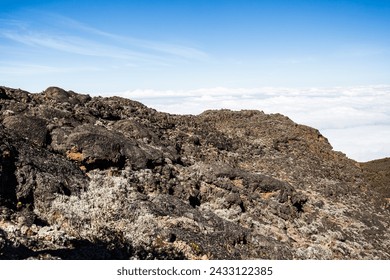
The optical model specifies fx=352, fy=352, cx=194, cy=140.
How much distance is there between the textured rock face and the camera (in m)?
10.6

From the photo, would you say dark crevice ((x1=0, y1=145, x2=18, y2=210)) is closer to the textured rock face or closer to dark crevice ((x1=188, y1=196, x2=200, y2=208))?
the textured rock face

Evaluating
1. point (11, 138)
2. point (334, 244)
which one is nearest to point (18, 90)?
point (11, 138)

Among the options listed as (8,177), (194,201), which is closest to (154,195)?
(194,201)

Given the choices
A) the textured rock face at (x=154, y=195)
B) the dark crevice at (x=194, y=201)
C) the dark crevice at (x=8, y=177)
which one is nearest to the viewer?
the textured rock face at (x=154, y=195)

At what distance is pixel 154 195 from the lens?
13859 millimetres

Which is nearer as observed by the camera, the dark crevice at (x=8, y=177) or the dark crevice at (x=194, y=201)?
the dark crevice at (x=8, y=177)

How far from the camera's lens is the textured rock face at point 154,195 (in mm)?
10602

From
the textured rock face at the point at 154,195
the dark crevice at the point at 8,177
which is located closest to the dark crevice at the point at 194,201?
the textured rock face at the point at 154,195

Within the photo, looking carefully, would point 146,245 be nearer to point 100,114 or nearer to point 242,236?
point 242,236

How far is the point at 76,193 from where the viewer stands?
39.9 ft

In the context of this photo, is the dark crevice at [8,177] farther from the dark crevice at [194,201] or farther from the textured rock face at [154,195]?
the dark crevice at [194,201]

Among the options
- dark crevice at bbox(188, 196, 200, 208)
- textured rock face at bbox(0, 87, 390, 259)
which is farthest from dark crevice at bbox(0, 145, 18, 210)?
dark crevice at bbox(188, 196, 200, 208)

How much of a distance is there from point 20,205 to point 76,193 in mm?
1827

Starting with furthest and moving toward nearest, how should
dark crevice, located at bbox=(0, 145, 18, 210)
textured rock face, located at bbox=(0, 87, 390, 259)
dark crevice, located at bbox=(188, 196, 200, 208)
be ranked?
dark crevice, located at bbox=(188, 196, 200, 208) → dark crevice, located at bbox=(0, 145, 18, 210) → textured rock face, located at bbox=(0, 87, 390, 259)
